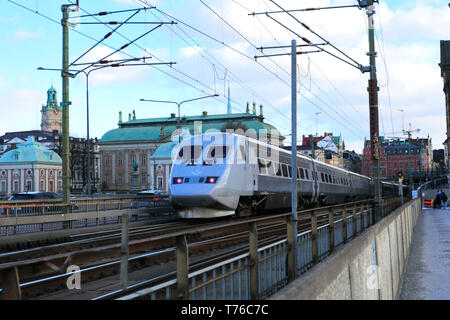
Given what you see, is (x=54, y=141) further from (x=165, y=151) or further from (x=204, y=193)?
(x=204, y=193)

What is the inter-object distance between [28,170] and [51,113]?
79.6 meters

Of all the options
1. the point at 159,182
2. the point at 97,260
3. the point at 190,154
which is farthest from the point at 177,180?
the point at 159,182

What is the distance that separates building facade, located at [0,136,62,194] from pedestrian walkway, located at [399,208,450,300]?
89.2m

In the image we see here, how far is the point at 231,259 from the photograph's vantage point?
5668mm

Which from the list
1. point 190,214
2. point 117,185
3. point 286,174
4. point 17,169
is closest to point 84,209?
point 190,214

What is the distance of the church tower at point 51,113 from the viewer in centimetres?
17688

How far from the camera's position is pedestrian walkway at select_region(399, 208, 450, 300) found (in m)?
13.9

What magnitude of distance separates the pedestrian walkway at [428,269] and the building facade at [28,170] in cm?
8922

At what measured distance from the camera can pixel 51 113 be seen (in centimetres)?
18038

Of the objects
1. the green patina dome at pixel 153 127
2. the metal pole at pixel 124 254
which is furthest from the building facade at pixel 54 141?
the metal pole at pixel 124 254

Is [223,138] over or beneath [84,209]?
over

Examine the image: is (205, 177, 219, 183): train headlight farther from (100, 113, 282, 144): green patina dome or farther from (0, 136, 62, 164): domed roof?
(100, 113, 282, 144): green patina dome
